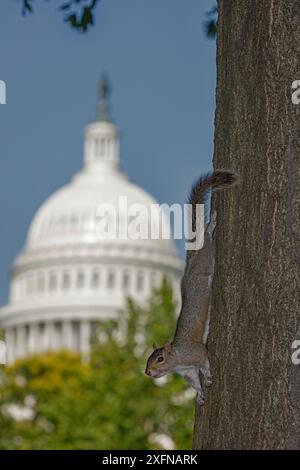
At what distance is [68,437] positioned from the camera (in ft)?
93.2

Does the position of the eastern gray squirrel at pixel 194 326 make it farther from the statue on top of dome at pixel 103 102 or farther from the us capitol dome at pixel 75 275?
the statue on top of dome at pixel 103 102

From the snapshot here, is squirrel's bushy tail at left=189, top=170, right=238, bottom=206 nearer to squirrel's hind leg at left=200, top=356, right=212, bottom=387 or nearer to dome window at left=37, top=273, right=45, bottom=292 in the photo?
squirrel's hind leg at left=200, top=356, right=212, bottom=387

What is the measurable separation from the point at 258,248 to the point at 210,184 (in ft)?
1.61

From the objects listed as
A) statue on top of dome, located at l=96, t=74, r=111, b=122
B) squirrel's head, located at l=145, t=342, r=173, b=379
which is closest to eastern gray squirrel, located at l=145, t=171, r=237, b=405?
squirrel's head, located at l=145, t=342, r=173, b=379

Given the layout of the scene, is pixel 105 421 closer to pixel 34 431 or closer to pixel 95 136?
pixel 34 431

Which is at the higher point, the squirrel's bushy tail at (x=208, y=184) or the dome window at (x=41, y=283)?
the dome window at (x=41, y=283)

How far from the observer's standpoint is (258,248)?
4387 mm

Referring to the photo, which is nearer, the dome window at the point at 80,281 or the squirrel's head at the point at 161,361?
the squirrel's head at the point at 161,361

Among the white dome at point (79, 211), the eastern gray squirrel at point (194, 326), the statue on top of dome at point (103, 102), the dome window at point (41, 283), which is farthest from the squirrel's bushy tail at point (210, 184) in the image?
the statue on top of dome at point (103, 102)

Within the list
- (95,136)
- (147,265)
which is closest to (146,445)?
(147,265)

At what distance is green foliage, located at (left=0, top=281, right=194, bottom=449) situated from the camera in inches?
999

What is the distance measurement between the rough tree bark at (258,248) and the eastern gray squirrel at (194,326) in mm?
46

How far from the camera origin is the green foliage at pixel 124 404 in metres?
25.4
